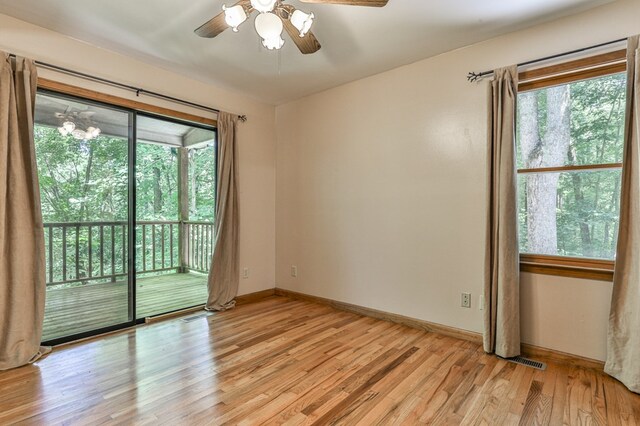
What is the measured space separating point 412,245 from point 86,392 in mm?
2787

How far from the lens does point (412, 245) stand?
3.15m

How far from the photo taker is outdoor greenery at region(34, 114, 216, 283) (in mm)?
2678

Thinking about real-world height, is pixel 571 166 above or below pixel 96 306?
above

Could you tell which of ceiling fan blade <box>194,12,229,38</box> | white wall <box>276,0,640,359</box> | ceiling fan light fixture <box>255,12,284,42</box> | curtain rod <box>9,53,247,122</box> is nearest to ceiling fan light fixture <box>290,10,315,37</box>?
ceiling fan light fixture <box>255,12,284,42</box>

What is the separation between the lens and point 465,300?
2828mm

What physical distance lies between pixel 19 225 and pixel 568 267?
13.5ft

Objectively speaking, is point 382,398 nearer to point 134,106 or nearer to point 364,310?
point 364,310

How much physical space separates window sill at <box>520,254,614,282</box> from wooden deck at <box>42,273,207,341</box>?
3.44m

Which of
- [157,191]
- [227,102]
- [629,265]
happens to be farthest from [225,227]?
[629,265]

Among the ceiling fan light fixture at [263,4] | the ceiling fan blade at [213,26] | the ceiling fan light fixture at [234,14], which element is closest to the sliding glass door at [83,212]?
the ceiling fan blade at [213,26]

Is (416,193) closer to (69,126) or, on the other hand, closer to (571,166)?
(571,166)

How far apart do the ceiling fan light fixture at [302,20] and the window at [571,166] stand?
188 centimetres

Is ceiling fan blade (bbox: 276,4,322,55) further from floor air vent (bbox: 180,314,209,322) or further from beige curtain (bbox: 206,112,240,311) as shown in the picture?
floor air vent (bbox: 180,314,209,322)

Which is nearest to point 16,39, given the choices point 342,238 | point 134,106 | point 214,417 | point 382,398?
point 134,106
